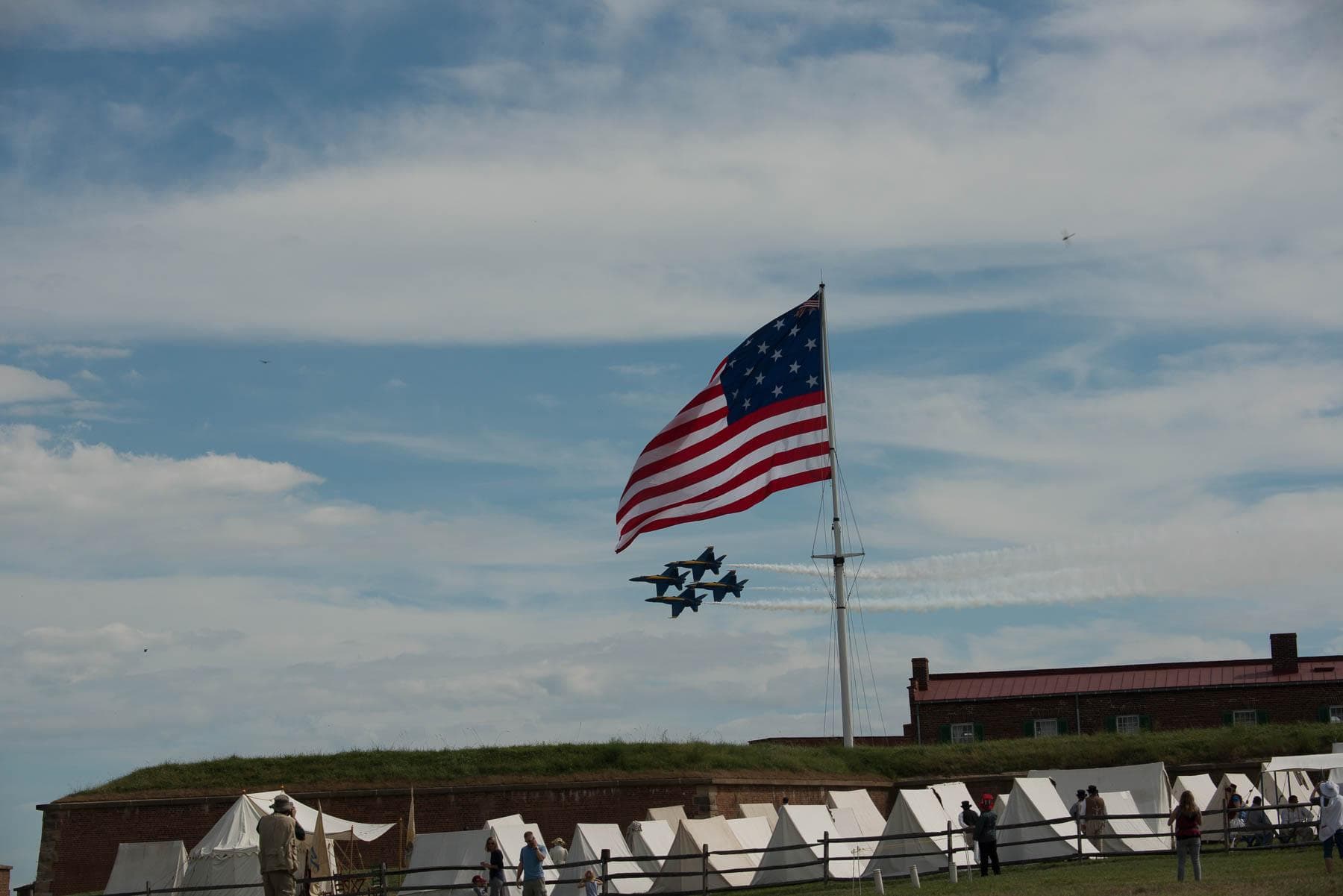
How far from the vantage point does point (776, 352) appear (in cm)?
4134

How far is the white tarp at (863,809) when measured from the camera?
3406cm

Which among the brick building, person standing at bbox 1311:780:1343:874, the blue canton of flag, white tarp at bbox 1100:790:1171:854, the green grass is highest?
the blue canton of flag

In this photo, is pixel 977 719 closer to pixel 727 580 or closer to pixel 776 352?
pixel 727 580

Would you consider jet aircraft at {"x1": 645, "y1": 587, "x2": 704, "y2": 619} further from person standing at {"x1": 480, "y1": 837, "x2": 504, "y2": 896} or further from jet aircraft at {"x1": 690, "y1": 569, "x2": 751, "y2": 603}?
person standing at {"x1": 480, "y1": 837, "x2": 504, "y2": 896}

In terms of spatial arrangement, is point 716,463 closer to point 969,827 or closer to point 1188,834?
point 969,827

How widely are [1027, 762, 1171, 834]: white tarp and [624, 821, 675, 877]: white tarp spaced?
939cm

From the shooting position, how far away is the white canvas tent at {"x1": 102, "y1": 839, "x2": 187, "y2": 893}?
1425 inches

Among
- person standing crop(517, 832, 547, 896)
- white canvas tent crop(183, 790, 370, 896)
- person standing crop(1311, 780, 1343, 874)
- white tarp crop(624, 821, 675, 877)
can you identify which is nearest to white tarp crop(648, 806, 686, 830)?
white tarp crop(624, 821, 675, 877)

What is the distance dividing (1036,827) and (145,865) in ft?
68.2

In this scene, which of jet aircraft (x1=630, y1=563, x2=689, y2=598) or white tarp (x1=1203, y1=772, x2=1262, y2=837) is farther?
jet aircraft (x1=630, y1=563, x2=689, y2=598)

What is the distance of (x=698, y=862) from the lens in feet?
97.2

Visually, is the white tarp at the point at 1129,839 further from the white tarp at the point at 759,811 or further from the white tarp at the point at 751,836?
the white tarp at the point at 759,811

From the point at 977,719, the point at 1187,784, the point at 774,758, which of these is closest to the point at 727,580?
the point at 977,719

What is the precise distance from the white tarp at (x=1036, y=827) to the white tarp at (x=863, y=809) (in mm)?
3387
